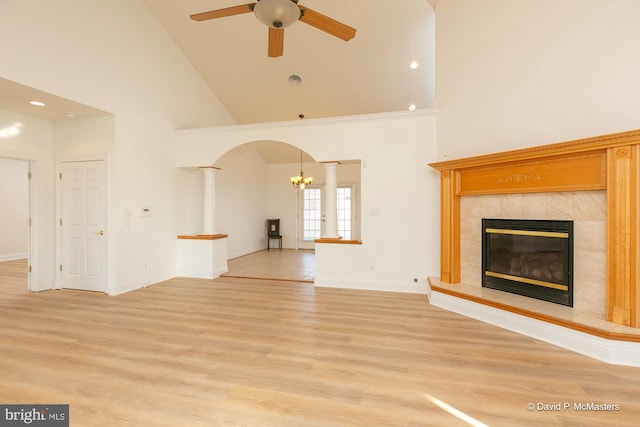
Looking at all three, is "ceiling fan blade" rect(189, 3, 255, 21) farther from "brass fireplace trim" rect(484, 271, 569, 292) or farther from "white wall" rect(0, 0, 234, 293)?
"brass fireplace trim" rect(484, 271, 569, 292)

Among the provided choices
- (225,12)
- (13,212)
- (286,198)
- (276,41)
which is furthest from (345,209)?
(13,212)

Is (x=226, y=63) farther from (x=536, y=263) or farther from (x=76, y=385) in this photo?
(x=536, y=263)

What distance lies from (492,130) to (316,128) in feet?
8.61

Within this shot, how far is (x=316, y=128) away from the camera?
205 inches

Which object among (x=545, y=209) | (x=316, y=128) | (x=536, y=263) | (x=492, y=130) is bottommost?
(x=536, y=263)

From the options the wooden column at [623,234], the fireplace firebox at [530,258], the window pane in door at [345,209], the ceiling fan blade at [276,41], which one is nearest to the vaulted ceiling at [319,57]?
the ceiling fan blade at [276,41]

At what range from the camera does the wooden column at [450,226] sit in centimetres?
427

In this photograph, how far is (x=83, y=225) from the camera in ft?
16.0

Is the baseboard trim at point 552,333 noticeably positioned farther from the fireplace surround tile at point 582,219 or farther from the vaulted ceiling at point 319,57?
the vaulted ceiling at point 319,57

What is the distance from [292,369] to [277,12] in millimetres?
2980

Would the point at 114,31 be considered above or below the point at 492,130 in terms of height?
above

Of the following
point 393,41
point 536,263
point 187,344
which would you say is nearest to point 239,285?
point 187,344

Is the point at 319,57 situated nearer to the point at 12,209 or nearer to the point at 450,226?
the point at 450,226

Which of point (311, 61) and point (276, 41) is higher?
point (311, 61)
